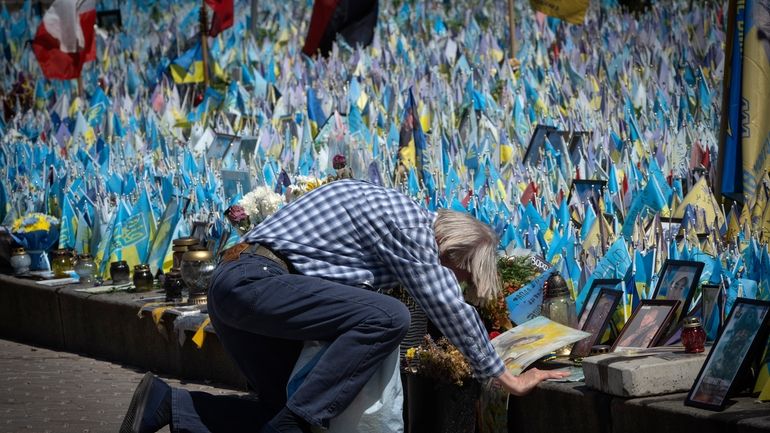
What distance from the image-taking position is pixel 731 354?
13.8 ft

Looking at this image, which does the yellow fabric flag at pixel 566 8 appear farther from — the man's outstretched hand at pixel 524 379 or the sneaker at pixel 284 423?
the sneaker at pixel 284 423

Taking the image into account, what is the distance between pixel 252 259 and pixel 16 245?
5.29m

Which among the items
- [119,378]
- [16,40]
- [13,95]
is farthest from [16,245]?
[16,40]

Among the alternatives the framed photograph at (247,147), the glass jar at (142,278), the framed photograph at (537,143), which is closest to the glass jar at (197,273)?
the glass jar at (142,278)

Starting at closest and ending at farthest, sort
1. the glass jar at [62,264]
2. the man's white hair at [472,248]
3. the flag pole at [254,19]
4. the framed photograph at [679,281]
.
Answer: the man's white hair at [472,248], the framed photograph at [679,281], the glass jar at [62,264], the flag pole at [254,19]

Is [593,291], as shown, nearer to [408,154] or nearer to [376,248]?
[376,248]

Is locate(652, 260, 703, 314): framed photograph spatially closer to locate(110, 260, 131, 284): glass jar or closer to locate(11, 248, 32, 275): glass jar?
locate(110, 260, 131, 284): glass jar

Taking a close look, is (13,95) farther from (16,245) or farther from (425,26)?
(16,245)

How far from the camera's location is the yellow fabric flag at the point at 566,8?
578 inches

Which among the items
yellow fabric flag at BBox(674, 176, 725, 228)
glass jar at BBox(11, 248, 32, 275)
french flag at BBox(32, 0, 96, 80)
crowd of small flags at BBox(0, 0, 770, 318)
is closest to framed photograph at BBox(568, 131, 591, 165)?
crowd of small flags at BBox(0, 0, 770, 318)

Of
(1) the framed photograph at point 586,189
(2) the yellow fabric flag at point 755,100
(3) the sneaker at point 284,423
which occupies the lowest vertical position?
(3) the sneaker at point 284,423

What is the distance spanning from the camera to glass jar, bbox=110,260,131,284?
8.07 metres

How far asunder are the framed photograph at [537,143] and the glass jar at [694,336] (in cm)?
496

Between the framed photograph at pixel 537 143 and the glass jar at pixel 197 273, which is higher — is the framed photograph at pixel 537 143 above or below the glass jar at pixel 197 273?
above
